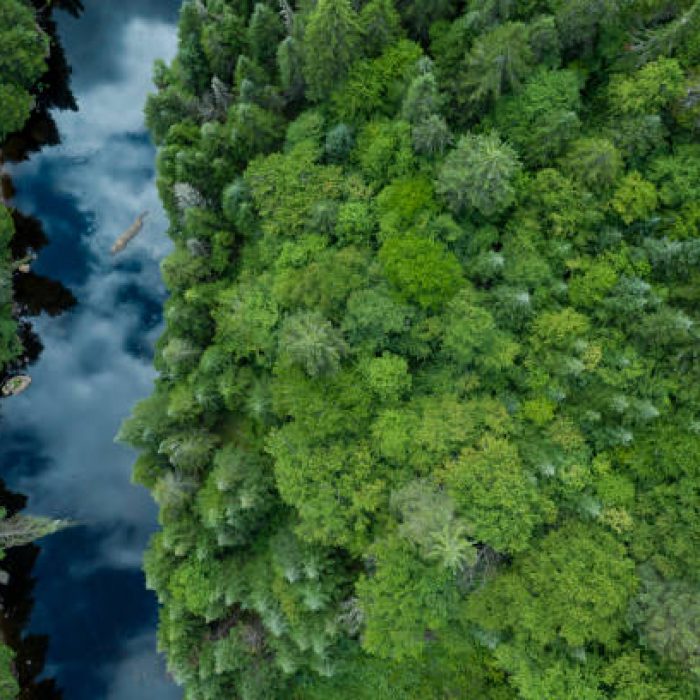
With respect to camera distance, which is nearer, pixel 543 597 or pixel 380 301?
pixel 543 597

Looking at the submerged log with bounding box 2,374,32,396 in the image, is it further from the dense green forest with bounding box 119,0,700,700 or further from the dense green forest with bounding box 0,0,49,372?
the dense green forest with bounding box 119,0,700,700

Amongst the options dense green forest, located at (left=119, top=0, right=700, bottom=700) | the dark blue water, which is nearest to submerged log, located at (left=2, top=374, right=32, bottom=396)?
the dark blue water

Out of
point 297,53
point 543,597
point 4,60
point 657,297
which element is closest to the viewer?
point 543,597

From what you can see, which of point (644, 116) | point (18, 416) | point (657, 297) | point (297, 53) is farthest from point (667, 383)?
point (18, 416)

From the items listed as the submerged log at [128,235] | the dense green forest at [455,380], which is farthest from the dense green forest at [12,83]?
the dense green forest at [455,380]

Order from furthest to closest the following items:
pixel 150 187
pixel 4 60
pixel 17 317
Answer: pixel 150 187 < pixel 17 317 < pixel 4 60

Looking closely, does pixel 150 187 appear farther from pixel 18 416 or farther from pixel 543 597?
pixel 543 597

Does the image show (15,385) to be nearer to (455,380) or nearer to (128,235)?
(128,235)

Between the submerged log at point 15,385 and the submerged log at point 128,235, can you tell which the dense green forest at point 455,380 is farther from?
the submerged log at point 15,385

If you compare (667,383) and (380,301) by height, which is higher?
(380,301)
